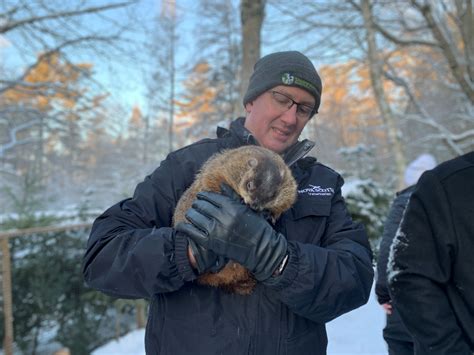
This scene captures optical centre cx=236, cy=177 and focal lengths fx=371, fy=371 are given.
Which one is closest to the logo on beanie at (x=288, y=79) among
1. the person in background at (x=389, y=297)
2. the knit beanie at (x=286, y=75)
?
the knit beanie at (x=286, y=75)

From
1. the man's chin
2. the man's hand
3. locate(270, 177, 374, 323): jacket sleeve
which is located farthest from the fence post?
locate(270, 177, 374, 323): jacket sleeve

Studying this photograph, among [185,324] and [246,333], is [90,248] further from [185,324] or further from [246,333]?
[246,333]

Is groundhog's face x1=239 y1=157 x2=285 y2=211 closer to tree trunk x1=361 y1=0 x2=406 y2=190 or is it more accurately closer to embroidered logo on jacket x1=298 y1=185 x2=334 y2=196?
embroidered logo on jacket x1=298 y1=185 x2=334 y2=196

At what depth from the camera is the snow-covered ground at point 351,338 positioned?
4.98 meters

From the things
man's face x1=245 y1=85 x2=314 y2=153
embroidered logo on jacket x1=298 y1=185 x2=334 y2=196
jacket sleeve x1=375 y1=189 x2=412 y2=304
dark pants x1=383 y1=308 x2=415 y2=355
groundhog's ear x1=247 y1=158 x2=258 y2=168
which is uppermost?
man's face x1=245 y1=85 x2=314 y2=153

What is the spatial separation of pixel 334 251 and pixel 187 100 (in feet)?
78.2

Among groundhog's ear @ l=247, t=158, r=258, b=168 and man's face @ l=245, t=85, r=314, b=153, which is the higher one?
man's face @ l=245, t=85, r=314, b=153

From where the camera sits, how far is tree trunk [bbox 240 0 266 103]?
7.39 metres

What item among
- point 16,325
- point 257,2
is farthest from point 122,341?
point 257,2

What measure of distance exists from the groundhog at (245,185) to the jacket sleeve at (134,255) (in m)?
0.19

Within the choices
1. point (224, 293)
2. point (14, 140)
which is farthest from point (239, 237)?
point (14, 140)

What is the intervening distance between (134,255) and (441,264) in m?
1.46

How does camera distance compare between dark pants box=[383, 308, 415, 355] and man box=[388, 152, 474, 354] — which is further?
dark pants box=[383, 308, 415, 355]

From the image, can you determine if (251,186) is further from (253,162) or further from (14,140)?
(14,140)
